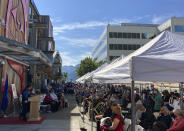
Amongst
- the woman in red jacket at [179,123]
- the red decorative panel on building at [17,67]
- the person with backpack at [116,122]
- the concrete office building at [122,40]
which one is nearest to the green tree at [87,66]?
the concrete office building at [122,40]

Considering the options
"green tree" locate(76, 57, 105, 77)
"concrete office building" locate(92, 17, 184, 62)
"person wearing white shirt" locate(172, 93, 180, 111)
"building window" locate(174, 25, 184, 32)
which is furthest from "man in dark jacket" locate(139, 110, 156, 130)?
"concrete office building" locate(92, 17, 184, 62)

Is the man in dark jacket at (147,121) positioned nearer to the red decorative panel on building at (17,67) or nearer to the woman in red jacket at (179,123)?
the woman in red jacket at (179,123)

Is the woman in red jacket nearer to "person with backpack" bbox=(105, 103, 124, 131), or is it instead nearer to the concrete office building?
"person with backpack" bbox=(105, 103, 124, 131)

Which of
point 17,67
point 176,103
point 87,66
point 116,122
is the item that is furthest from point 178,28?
point 116,122

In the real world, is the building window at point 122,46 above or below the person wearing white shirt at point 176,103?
above

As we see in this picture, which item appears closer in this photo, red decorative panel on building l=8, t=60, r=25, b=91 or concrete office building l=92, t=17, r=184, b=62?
red decorative panel on building l=8, t=60, r=25, b=91

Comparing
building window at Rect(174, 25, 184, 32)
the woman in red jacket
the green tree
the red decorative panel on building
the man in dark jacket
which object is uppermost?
building window at Rect(174, 25, 184, 32)

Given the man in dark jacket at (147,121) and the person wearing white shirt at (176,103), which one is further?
the person wearing white shirt at (176,103)

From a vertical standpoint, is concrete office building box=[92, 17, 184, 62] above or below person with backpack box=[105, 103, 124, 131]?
above

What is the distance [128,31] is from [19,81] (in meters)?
47.6

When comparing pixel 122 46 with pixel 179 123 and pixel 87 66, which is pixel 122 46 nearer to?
pixel 87 66

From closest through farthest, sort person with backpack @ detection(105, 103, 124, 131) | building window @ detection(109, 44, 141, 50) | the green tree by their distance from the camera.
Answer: person with backpack @ detection(105, 103, 124, 131)
the green tree
building window @ detection(109, 44, 141, 50)

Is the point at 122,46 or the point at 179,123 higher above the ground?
the point at 122,46


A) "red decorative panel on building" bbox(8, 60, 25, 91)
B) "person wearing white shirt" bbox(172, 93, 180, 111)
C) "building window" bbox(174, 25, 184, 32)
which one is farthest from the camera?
"building window" bbox(174, 25, 184, 32)
